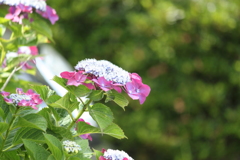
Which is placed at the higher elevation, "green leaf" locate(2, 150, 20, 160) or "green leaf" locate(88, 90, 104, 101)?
"green leaf" locate(88, 90, 104, 101)

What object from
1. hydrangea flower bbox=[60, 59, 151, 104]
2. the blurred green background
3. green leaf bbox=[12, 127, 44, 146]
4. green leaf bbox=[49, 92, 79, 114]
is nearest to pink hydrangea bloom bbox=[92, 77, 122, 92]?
hydrangea flower bbox=[60, 59, 151, 104]

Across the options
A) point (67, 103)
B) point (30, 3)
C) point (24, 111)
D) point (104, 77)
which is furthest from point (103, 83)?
point (30, 3)

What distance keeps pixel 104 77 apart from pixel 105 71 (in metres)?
0.03

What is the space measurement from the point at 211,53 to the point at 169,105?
2.26ft

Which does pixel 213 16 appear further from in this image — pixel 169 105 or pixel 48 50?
pixel 48 50

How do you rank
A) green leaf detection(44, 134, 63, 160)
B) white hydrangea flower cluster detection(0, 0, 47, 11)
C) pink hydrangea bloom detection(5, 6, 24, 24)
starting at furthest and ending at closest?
pink hydrangea bloom detection(5, 6, 24, 24) → white hydrangea flower cluster detection(0, 0, 47, 11) → green leaf detection(44, 134, 63, 160)

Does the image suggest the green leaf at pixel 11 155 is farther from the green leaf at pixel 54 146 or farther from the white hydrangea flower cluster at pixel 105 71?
the white hydrangea flower cluster at pixel 105 71

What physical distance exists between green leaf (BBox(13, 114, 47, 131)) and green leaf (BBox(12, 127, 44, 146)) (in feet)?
0.10

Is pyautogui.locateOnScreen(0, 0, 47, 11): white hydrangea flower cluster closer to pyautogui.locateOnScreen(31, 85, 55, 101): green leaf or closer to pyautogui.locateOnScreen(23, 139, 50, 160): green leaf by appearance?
pyautogui.locateOnScreen(31, 85, 55, 101): green leaf

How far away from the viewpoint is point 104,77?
45.2 inches

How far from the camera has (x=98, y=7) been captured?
236 inches

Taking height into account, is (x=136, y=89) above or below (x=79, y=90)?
above

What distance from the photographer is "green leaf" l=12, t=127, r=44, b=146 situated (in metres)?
1.24

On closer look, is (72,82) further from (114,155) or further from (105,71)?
(114,155)
